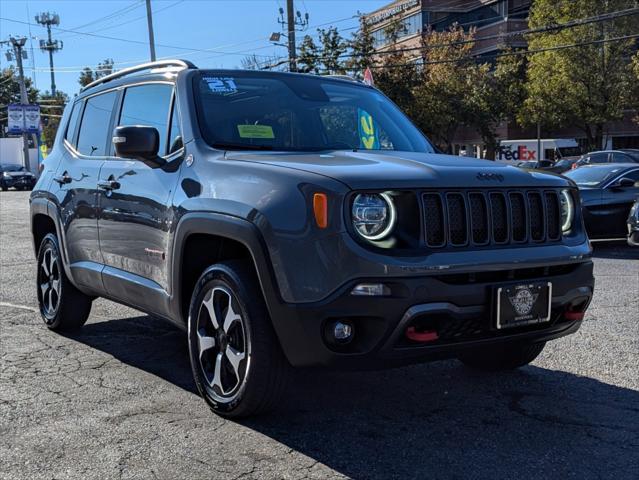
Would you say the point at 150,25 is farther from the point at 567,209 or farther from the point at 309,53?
the point at 567,209

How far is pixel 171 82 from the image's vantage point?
15.5 ft

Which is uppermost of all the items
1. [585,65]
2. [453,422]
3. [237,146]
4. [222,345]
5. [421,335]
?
[585,65]

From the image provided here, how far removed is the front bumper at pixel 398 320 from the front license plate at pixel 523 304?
0.16ft

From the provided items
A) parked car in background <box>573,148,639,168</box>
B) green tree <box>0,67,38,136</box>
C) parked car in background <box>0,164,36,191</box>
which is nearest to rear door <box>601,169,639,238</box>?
parked car in background <box>573,148,639,168</box>

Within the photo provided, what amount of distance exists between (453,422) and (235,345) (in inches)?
48.5

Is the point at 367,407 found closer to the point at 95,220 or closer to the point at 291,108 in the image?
the point at 291,108

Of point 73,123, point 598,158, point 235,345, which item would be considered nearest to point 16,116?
point 598,158

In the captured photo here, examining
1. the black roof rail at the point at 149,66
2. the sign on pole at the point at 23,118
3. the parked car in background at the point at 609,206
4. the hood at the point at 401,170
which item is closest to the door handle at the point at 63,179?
the black roof rail at the point at 149,66

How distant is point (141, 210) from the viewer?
179 inches

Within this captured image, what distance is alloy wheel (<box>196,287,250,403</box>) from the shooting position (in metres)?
3.81

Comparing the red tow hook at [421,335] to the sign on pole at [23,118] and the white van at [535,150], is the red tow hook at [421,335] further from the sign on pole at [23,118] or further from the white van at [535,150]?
the sign on pole at [23,118]

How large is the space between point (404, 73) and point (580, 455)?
137ft

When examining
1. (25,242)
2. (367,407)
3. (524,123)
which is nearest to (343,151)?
(367,407)

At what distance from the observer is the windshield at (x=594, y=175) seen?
41.0ft
